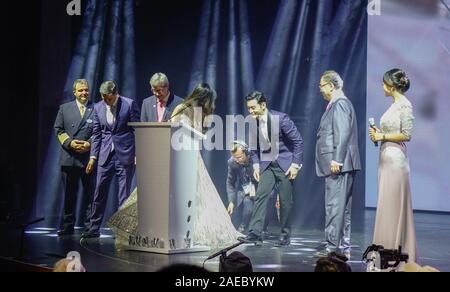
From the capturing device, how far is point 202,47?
862cm

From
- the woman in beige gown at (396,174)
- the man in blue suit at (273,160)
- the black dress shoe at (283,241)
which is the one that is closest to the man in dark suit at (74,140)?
the man in blue suit at (273,160)

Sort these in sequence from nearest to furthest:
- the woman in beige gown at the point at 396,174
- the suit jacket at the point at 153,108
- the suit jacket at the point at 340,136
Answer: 1. the woman in beige gown at the point at 396,174
2. the suit jacket at the point at 340,136
3. the suit jacket at the point at 153,108

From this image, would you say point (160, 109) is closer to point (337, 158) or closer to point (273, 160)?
point (273, 160)


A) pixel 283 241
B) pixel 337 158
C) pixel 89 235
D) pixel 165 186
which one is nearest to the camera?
pixel 165 186

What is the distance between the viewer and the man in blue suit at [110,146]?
7.33 metres

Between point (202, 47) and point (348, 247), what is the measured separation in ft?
10.9

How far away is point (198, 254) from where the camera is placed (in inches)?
237

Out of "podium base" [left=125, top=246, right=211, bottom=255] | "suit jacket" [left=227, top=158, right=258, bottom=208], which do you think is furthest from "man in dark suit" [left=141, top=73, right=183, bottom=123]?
"podium base" [left=125, top=246, right=211, bottom=255]

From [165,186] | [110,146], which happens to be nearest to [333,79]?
[165,186]

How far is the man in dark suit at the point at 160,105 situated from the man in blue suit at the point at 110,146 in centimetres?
17

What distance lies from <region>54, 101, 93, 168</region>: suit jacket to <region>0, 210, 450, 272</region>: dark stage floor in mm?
767

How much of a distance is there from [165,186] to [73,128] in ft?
6.53

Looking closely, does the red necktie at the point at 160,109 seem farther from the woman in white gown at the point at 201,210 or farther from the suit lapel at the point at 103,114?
the woman in white gown at the point at 201,210
